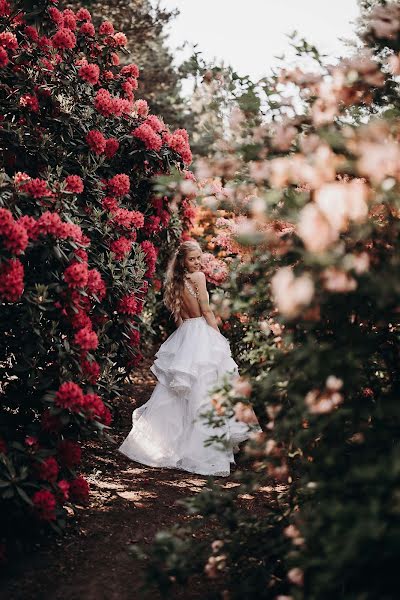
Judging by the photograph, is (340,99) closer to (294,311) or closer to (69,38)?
(294,311)

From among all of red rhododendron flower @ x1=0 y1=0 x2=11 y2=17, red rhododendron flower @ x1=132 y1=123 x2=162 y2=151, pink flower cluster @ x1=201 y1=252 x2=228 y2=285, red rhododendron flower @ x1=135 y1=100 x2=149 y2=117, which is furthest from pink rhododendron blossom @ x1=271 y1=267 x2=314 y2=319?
pink flower cluster @ x1=201 y1=252 x2=228 y2=285

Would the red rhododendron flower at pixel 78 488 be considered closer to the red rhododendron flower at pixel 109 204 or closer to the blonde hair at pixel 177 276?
the red rhododendron flower at pixel 109 204

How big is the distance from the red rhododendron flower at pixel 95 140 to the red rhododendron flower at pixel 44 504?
286 centimetres

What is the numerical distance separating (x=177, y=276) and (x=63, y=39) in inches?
94.8

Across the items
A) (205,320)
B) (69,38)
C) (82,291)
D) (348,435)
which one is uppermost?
(69,38)

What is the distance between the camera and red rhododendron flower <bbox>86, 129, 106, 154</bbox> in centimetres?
471

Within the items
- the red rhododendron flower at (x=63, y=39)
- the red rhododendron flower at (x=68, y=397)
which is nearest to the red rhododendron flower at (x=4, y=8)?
the red rhododendron flower at (x=63, y=39)

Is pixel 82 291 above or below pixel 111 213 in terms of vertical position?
below

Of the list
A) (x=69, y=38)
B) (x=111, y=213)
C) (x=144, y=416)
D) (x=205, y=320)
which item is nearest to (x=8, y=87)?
(x=69, y=38)

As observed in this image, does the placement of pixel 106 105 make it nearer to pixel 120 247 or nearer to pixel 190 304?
pixel 120 247

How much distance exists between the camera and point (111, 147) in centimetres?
499

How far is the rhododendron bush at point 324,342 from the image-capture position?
5.84 feet

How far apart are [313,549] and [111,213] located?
3363mm

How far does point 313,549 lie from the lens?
1999mm
